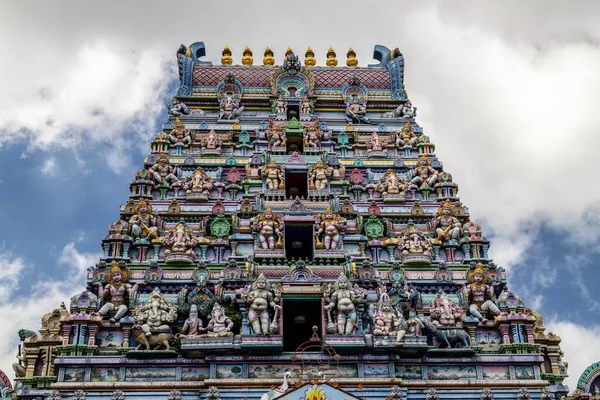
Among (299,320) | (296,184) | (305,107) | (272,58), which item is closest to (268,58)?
(272,58)

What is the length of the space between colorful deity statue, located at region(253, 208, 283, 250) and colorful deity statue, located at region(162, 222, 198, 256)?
94.5 inches

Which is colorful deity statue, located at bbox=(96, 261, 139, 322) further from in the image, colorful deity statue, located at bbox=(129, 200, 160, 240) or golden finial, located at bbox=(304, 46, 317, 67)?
golden finial, located at bbox=(304, 46, 317, 67)

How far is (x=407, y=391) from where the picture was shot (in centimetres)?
2808

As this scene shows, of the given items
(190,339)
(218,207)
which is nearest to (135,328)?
(190,339)

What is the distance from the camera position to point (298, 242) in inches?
1395

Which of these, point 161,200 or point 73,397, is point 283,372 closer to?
point 73,397

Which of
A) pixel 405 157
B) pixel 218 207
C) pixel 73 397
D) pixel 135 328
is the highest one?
pixel 405 157

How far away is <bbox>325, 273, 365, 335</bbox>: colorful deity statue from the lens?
1139 inches

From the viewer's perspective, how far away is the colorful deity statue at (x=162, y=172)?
123 feet

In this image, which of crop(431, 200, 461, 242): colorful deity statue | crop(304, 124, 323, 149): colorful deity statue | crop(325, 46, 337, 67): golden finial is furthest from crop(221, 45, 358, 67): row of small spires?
crop(431, 200, 461, 242): colorful deity statue

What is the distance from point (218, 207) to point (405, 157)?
9150mm

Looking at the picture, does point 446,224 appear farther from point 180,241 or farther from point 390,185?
point 180,241

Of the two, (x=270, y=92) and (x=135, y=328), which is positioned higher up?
(x=270, y=92)

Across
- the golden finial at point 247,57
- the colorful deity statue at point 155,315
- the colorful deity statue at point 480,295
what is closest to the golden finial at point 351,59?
the golden finial at point 247,57
